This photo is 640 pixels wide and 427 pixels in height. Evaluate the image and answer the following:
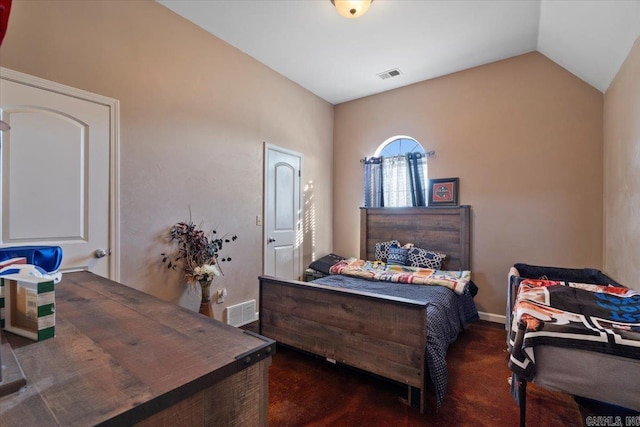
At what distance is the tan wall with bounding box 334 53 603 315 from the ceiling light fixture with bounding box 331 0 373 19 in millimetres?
1787

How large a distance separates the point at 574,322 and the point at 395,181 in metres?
2.85

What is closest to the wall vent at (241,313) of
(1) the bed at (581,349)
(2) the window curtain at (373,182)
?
(2) the window curtain at (373,182)

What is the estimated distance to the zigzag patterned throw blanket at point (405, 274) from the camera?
2867mm

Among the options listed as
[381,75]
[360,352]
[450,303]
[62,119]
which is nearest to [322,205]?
[381,75]

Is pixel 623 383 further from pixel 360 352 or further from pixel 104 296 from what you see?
pixel 104 296

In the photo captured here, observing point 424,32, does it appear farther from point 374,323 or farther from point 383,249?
point 374,323

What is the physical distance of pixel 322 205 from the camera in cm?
442

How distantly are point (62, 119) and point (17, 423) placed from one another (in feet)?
7.21

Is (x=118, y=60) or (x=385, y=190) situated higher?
(x=118, y=60)

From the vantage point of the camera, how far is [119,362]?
67 cm

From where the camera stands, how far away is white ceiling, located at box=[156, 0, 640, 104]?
2.24 meters

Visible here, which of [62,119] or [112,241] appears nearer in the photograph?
[62,119]

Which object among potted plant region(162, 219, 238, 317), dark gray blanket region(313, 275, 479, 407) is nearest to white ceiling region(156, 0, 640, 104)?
potted plant region(162, 219, 238, 317)

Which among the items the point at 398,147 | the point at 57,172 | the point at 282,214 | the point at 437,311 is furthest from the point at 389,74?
the point at 57,172
